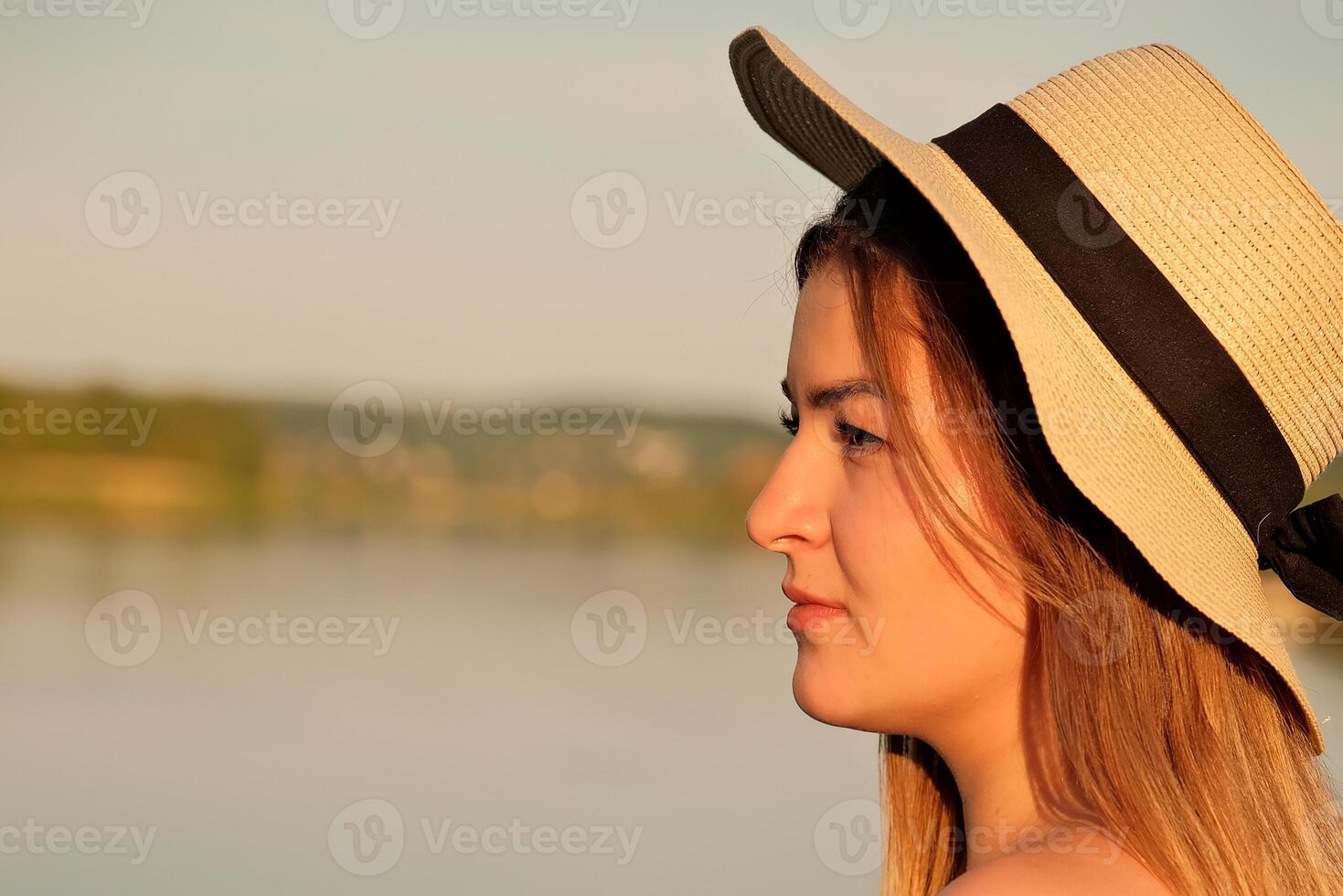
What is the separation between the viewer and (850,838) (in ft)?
→ 14.3

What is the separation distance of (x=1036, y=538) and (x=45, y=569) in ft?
47.1

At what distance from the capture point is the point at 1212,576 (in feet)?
4.83

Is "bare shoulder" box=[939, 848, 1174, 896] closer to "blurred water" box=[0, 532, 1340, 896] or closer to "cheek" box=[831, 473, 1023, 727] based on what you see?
"cheek" box=[831, 473, 1023, 727]

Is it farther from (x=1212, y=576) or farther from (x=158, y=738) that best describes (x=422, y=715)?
(x=1212, y=576)

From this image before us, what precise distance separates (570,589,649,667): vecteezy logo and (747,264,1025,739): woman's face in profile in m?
7.06

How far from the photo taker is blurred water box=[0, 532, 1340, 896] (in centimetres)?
519

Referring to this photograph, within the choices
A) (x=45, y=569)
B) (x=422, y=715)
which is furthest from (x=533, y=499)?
(x=422, y=715)

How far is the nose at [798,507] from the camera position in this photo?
1646mm
